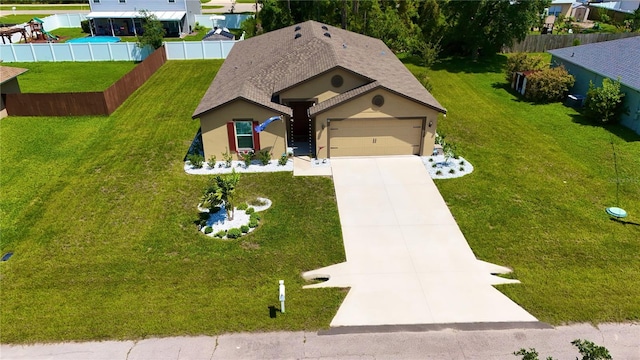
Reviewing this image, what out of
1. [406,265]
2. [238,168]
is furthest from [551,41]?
[406,265]

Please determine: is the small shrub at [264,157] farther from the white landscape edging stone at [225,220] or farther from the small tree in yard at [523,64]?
the small tree in yard at [523,64]

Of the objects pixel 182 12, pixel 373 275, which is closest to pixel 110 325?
pixel 373 275

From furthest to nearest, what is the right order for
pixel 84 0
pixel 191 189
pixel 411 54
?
pixel 84 0
pixel 411 54
pixel 191 189

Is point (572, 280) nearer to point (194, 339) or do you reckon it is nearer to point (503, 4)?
point (194, 339)

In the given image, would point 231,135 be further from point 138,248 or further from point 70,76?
point 70,76

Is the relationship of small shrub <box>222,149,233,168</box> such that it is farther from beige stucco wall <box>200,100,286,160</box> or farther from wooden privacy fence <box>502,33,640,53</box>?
wooden privacy fence <box>502,33,640,53</box>

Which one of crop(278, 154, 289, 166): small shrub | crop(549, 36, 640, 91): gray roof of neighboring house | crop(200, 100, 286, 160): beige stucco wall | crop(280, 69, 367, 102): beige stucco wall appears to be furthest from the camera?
crop(549, 36, 640, 91): gray roof of neighboring house

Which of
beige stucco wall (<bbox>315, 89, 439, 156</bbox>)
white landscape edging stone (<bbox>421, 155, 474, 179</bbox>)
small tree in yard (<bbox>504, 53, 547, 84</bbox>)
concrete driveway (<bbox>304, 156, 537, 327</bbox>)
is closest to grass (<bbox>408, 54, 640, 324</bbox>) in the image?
white landscape edging stone (<bbox>421, 155, 474, 179</bbox>)
